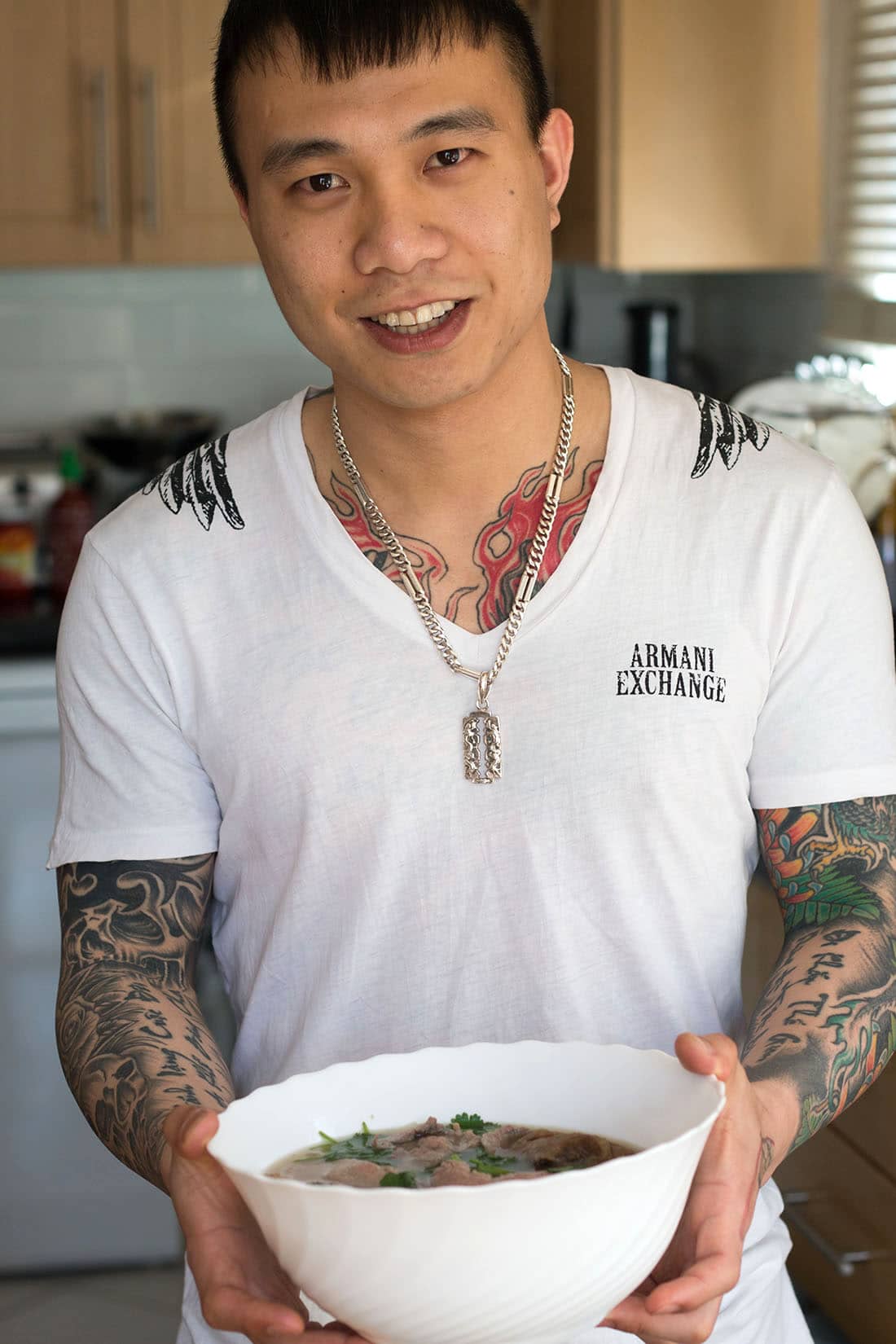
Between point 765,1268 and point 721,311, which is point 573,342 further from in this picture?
point 765,1268

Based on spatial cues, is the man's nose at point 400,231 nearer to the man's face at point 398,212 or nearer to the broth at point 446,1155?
the man's face at point 398,212

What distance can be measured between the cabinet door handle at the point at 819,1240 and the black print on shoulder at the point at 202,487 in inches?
53.5

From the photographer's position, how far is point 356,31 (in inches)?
40.6

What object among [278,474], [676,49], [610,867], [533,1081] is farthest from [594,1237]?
[676,49]

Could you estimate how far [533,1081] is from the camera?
880mm

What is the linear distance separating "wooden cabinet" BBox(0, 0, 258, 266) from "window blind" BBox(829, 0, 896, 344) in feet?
3.46

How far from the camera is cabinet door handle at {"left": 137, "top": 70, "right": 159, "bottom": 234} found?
281 centimetres

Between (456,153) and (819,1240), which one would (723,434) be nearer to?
(456,153)

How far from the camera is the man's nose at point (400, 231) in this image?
1032 mm

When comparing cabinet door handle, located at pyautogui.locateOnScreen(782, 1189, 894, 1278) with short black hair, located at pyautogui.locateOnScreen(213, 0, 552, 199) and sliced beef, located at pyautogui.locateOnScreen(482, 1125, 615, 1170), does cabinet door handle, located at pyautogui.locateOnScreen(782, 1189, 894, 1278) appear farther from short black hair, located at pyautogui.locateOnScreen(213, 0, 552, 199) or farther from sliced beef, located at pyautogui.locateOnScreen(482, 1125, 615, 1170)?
short black hair, located at pyautogui.locateOnScreen(213, 0, 552, 199)

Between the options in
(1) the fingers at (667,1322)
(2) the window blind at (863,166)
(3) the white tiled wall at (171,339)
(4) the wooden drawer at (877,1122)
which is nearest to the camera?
(1) the fingers at (667,1322)

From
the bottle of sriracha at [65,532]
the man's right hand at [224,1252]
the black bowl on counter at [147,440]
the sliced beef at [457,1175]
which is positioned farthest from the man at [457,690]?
the black bowl on counter at [147,440]

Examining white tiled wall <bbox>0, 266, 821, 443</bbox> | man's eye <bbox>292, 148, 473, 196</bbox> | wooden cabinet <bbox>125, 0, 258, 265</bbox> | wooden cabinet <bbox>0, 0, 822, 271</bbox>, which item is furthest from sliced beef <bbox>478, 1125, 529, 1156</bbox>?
white tiled wall <bbox>0, 266, 821, 443</bbox>

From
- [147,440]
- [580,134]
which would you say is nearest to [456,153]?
[580,134]
